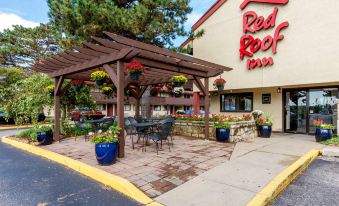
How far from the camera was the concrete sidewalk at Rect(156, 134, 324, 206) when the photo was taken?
131 inches

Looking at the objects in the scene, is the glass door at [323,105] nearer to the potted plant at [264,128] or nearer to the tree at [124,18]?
the potted plant at [264,128]

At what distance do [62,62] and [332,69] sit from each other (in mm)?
10126

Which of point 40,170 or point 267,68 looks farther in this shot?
point 267,68

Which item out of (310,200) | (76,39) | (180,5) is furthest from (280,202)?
(76,39)

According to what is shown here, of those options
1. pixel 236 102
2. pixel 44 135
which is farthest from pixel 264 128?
pixel 44 135

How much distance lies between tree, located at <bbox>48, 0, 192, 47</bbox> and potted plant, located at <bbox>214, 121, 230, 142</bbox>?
542 cm

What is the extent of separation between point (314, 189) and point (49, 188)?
4.89m

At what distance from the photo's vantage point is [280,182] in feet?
12.8

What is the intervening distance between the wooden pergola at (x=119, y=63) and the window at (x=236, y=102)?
15.5ft

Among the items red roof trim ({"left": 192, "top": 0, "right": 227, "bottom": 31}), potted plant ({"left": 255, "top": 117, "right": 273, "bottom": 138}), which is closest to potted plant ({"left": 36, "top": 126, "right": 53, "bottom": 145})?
potted plant ({"left": 255, "top": 117, "right": 273, "bottom": 138})

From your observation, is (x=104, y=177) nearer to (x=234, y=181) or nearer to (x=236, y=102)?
(x=234, y=181)

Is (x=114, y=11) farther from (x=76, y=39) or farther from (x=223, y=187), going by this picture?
(x=223, y=187)

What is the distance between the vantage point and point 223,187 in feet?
12.4

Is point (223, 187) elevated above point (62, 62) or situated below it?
below
